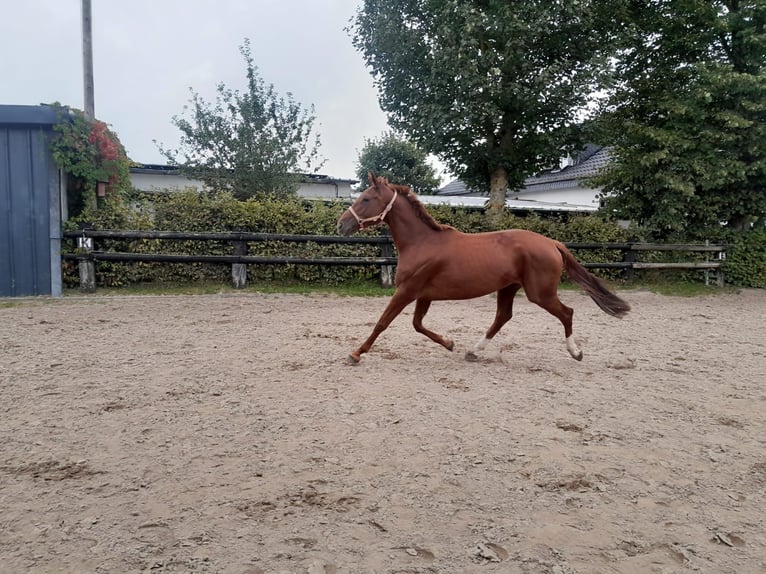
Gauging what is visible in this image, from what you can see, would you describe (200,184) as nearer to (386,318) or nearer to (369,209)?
(369,209)

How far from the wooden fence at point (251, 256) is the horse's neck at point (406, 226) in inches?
200

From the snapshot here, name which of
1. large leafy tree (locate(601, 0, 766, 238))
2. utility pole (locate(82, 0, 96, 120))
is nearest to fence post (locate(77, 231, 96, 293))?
utility pole (locate(82, 0, 96, 120))

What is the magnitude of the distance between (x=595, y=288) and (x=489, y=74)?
7.78 metres

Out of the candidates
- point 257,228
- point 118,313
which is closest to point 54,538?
point 118,313

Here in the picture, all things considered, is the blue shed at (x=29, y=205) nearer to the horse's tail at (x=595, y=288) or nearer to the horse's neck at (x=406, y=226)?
the horse's neck at (x=406, y=226)

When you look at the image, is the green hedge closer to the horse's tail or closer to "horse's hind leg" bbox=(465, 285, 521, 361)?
"horse's hind leg" bbox=(465, 285, 521, 361)

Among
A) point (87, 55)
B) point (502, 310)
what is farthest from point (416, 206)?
point (87, 55)

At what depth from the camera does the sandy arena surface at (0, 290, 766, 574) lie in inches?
80.4

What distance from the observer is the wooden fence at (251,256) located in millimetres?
8891

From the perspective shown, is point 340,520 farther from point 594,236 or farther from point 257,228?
point 594,236

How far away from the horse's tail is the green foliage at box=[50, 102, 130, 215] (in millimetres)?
7914

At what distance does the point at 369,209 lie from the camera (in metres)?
5.10

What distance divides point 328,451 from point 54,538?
4.42 ft

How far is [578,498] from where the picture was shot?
2.47m
